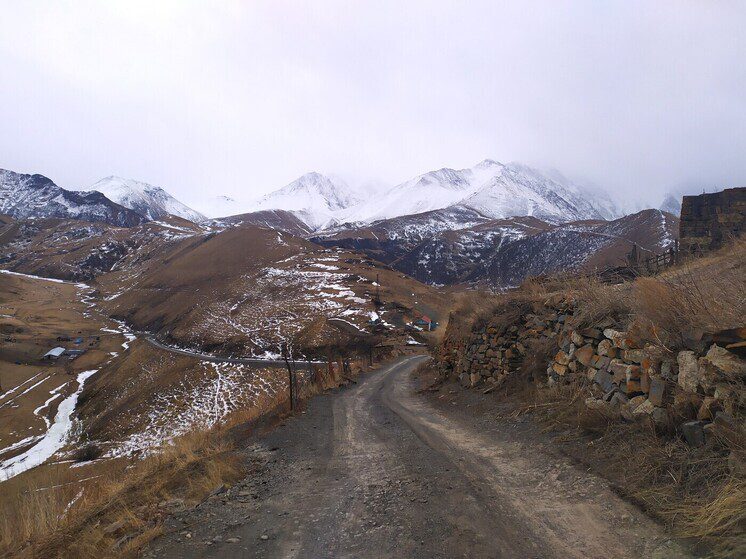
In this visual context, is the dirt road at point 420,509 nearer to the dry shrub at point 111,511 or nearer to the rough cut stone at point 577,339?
the dry shrub at point 111,511

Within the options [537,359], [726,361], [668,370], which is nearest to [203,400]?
[537,359]

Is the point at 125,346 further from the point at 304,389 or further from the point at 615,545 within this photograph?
the point at 615,545

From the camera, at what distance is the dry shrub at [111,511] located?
489 centimetres

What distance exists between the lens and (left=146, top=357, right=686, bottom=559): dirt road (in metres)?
4.32

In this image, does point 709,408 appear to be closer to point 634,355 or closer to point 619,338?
point 634,355

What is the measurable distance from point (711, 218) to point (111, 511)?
2407 centimetres

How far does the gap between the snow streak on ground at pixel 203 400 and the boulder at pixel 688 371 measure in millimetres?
25834

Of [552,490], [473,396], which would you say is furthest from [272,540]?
[473,396]

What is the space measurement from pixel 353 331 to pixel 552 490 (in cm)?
4711

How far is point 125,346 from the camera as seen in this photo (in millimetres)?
61844

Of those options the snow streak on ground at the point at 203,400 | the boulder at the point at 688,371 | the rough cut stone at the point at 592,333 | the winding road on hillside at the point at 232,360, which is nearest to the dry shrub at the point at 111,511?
the boulder at the point at 688,371

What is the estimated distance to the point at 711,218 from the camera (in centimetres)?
1938

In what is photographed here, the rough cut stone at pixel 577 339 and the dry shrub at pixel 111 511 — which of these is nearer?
the dry shrub at pixel 111 511

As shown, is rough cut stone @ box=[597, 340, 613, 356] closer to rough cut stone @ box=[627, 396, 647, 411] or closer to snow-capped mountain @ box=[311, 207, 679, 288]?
rough cut stone @ box=[627, 396, 647, 411]
